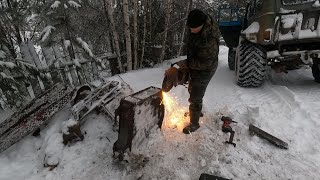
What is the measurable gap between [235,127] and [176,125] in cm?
93

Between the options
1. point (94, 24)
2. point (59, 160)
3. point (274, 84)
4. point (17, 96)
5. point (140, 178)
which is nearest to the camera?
point (140, 178)

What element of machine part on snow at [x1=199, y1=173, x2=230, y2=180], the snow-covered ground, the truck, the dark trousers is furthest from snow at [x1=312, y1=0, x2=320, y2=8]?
machine part on snow at [x1=199, y1=173, x2=230, y2=180]

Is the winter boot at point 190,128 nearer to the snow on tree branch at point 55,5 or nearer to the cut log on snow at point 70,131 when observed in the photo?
the cut log on snow at point 70,131

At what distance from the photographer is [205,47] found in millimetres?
3531

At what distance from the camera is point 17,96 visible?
16.0 feet

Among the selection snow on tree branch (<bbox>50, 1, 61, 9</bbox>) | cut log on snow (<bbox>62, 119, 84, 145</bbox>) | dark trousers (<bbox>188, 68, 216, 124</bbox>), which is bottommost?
cut log on snow (<bbox>62, 119, 84, 145</bbox>)

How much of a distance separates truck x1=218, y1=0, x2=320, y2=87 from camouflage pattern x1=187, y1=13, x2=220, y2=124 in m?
2.11

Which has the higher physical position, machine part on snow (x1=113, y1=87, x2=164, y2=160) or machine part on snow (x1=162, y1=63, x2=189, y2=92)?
machine part on snow (x1=162, y1=63, x2=189, y2=92)

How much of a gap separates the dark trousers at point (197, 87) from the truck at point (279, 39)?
2.04 m

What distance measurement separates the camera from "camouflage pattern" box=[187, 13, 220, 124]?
3.51 m

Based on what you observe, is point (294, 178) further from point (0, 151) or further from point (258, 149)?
point (0, 151)

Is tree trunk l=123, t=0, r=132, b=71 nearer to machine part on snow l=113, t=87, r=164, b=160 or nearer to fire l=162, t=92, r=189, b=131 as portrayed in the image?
fire l=162, t=92, r=189, b=131

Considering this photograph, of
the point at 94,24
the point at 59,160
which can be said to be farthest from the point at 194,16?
the point at 94,24

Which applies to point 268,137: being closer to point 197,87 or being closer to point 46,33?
point 197,87
